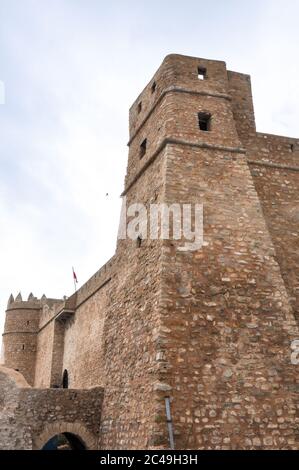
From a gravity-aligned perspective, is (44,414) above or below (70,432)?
above

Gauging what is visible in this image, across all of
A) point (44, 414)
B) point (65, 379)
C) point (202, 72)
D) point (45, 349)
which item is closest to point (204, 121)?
point (202, 72)

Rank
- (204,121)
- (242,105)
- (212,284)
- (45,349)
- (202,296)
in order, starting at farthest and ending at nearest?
(45,349)
(242,105)
(204,121)
(212,284)
(202,296)

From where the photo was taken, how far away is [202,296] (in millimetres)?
8109

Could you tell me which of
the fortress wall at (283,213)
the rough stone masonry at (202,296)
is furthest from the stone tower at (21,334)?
the fortress wall at (283,213)

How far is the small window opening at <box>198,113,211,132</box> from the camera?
33.9 feet

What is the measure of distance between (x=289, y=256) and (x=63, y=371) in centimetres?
1359

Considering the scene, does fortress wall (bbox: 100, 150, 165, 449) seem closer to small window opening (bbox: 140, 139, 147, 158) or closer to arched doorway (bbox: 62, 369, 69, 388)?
small window opening (bbox: 140, 139, 147, 158)

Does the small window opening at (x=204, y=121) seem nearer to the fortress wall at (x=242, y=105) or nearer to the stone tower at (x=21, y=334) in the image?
the fortress wall at (x=242, y=105)

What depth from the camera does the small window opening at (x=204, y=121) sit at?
10.3 metres

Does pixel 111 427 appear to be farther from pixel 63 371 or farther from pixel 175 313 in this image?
pixel 63 371

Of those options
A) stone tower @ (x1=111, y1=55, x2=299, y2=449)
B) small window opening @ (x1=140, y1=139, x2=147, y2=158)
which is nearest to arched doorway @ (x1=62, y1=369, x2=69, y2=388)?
stone tower @ (x1=111, y1=55, x2=299, y2=449)

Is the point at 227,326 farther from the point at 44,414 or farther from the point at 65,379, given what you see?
the point at 65,379

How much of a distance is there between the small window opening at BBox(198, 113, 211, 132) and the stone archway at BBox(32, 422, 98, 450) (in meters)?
6.81

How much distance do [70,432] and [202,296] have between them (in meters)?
4.41
